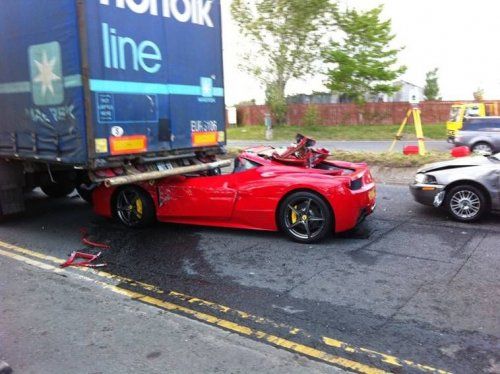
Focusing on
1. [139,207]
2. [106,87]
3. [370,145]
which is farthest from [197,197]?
[370,145]

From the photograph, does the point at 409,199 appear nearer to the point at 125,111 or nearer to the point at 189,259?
the point at 189,259

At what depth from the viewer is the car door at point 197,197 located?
6958mm

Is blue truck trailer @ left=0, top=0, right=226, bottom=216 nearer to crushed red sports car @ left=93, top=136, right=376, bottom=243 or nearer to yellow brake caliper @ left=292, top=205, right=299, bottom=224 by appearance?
crushed red sports car @ left=93, top=136, right=376, bottom=243

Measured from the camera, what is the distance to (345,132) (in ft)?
105

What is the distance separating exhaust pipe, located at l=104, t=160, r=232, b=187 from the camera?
637cm

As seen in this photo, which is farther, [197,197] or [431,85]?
[431,85]

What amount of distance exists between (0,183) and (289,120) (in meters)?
30.4

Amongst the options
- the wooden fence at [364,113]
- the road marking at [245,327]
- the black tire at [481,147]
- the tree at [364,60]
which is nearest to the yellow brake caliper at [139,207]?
the road marking at [245,327]

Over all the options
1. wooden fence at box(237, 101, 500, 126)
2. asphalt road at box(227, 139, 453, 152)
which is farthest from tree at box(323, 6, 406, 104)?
asphalt road at box(227, 139, 453, 152)

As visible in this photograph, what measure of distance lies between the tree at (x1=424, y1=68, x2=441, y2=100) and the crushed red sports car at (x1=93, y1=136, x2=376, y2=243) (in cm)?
5377

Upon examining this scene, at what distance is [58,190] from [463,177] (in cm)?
745

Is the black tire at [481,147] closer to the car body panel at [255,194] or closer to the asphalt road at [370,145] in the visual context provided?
the asphalt road at [370,145]

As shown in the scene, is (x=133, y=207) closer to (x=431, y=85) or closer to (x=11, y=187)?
(x=11, y=187)

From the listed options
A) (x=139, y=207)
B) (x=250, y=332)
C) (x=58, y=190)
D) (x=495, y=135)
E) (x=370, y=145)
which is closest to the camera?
(x=250, y=332)
